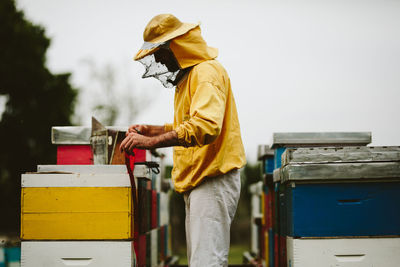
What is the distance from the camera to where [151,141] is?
2.05 meters

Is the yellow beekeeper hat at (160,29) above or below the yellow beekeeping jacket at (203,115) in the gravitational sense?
above

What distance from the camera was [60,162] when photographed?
341 cm

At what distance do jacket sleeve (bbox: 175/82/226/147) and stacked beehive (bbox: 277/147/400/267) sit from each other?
674 mm

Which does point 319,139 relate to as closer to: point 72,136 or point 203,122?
point 203,122

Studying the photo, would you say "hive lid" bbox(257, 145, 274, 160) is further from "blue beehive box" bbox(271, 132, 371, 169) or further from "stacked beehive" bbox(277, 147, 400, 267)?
"stacked beehive" bbox(277, 147, 400, 267)

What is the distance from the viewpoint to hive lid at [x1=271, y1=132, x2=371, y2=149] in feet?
10.4

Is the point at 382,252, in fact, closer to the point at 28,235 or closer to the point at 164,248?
the point at 28,235

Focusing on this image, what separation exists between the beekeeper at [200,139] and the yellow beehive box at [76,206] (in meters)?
0.38

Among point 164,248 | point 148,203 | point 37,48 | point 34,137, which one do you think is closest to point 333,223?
point 148,203

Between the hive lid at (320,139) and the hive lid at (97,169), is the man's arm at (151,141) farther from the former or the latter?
the hive lid at (320,139)

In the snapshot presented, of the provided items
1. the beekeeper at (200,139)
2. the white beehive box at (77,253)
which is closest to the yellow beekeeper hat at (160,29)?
the beekeeper at (200,139)

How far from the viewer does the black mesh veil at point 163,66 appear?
2.39 metres

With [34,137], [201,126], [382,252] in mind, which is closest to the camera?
[201,126]

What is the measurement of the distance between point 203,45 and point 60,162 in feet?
5.53
